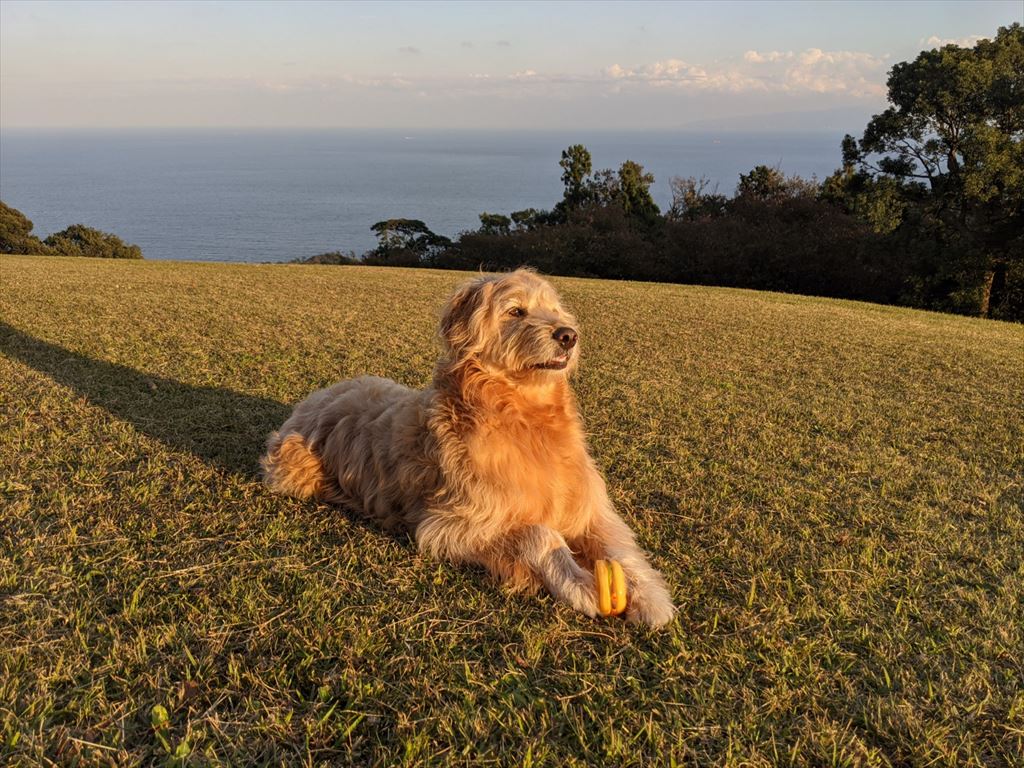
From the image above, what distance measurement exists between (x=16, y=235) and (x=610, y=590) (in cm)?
3643

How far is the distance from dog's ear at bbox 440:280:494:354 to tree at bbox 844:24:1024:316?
21.1 metres

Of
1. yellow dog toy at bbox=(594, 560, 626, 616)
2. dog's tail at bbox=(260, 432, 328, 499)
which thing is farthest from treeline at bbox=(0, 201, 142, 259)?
yellow dog toy at bbox=(594, 560, 626, 616)

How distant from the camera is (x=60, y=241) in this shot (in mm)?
30391

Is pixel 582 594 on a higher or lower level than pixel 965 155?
lower

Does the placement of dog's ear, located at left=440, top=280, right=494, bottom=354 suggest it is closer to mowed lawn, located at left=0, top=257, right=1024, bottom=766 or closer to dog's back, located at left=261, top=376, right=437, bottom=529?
dog's back, located at left=261, top=376, right=437, bottom=529

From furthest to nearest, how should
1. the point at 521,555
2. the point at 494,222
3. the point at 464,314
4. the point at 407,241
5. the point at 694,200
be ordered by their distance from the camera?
the point at 494,222
the point at 694,200
the point at 407,241
the point at 464,314
the point at 521,555

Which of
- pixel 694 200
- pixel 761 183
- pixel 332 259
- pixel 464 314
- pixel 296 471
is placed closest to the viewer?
pixel 464 314

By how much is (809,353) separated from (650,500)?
246 inches

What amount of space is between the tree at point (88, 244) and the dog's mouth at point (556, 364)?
32786 mm

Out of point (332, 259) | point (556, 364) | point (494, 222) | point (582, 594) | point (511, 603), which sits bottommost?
point (332, 259)

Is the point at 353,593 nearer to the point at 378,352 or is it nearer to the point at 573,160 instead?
the point at 378,352

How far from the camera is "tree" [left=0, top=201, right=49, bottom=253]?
95.2 ft

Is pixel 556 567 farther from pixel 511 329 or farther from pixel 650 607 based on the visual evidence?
pixel 511 329

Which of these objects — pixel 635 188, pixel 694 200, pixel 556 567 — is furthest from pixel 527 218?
pixel 556 567
